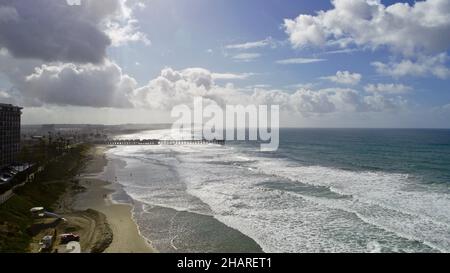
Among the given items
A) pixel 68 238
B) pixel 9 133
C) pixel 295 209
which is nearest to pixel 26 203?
pixel 68 238

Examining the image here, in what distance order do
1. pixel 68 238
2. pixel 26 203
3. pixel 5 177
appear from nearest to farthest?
1. pixel 68 238
2. pixel 26 203
3. pixel 5 177

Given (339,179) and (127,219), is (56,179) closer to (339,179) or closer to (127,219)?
(127,219)

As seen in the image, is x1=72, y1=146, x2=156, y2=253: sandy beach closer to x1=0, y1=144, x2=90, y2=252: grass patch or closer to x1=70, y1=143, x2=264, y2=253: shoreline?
x1=70, y1=143, x2=264, y2=253: shoreline

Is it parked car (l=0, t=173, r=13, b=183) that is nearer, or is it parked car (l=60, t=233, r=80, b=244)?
parked car (l=60, t=233, r=80, b=244)

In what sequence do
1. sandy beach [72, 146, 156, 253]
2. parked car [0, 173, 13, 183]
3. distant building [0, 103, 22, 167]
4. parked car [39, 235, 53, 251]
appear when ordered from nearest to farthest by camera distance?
parked car [39, 235, 53, 251] < sandy beach [72, 146, 156, 253] < parked car [0, 173, 13, 183] < distant building [0, 103, 22, 167]

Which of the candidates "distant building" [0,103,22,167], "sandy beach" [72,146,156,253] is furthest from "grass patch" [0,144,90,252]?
"distant building" [0,103,22,167]

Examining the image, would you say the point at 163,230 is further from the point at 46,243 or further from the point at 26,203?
the point at 26,203
